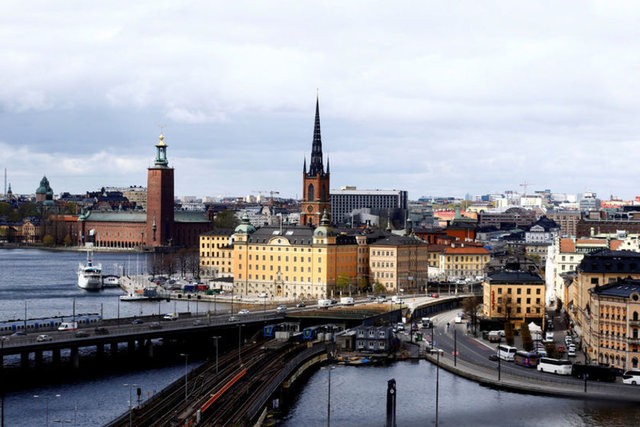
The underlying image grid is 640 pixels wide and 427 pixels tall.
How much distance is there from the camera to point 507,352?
59.9m

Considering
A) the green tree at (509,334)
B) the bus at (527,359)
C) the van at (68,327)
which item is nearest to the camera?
the bus at (527,359)

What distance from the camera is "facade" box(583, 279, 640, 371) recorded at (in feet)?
177

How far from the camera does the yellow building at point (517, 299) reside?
72000 millimetres

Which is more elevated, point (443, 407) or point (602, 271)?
point (602, 271)

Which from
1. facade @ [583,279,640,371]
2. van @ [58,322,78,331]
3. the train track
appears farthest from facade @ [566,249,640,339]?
van @ [58,322,78,331]

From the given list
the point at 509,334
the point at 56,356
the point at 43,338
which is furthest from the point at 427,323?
the point at 43,338

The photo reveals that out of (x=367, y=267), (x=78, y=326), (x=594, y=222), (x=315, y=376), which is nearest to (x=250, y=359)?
(x=315, y=376)

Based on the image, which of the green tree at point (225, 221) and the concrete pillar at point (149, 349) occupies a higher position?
the green tree at point (225, 221)

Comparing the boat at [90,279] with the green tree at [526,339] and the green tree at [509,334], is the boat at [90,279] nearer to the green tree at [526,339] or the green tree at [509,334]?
the green tree at [509,334]

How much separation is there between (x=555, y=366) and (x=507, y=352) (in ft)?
15.0

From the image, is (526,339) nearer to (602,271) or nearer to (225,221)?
(602,271)

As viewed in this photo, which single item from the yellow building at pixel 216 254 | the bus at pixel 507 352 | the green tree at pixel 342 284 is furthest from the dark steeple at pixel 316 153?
the bus at pixel 507 352

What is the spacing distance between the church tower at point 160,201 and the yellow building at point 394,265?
69305mm

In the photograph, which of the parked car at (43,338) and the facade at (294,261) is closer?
the parked car at (43,338)
